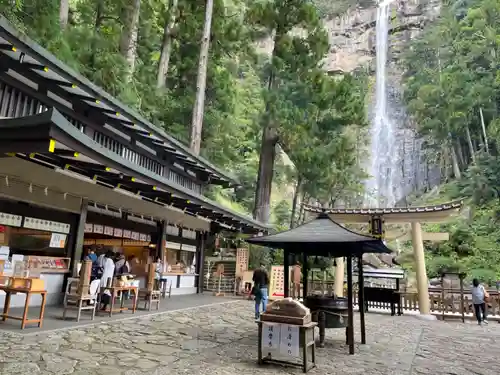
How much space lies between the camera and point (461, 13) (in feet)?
121

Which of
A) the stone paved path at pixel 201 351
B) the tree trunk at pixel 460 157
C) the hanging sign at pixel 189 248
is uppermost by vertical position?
the tree trunk at pixel 460 157

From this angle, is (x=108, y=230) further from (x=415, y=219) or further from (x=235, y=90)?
(x=235, y=90)

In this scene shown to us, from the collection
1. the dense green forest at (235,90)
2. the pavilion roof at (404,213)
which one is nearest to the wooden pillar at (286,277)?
the pavilion roof at (404,213)

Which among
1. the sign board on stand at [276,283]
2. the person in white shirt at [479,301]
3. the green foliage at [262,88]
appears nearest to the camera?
the person in white shirt at [479,301]

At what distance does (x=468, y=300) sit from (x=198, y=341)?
11.0 m

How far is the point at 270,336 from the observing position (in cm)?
542

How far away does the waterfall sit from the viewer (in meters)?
38.5

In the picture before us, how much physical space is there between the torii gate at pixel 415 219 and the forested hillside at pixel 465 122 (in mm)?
9445

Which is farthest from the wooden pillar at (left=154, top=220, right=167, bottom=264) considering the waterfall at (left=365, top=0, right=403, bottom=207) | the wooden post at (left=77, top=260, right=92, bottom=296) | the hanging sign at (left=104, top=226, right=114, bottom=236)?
the waterfall at (left=365, top=0, right=403, bottom=207)

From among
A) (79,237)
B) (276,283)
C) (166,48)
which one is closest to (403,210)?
(276,283)

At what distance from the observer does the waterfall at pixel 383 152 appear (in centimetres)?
3850

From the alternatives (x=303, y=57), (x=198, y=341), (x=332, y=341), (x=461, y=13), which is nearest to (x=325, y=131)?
(x=303, y=57)

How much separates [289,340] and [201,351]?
151cm

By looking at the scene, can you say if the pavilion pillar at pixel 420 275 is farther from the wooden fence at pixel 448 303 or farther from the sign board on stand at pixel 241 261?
the sign board on stand at pixel 241 261
